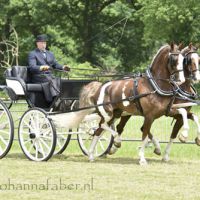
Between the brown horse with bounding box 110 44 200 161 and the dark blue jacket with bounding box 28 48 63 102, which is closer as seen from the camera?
the brown horse with bounding box 110 44 200 161

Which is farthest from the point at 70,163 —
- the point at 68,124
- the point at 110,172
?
the point at 110,172

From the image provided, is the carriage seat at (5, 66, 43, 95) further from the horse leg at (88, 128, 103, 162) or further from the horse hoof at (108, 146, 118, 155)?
the horse hoof at (108, 146, 118, 155)

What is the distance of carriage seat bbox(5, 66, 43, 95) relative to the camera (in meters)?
12.7

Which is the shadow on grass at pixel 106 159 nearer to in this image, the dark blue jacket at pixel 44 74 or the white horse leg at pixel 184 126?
the white horse leg at pixel 184 126

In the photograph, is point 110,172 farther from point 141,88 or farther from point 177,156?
point 177,156

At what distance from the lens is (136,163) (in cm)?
1188

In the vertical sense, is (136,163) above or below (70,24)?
below

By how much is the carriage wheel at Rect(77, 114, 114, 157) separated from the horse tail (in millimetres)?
446

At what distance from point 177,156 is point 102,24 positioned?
37.0 meters

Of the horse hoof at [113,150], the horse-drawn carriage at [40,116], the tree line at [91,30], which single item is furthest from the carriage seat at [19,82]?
the tree line at [91,30]

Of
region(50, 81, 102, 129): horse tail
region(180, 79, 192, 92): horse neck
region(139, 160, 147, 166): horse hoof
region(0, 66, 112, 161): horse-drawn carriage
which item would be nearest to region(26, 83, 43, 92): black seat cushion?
region(0, 66, 112, 161): horse-drawn carriage

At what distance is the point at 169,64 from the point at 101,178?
8.62ft

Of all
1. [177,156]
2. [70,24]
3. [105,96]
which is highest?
[70,24]

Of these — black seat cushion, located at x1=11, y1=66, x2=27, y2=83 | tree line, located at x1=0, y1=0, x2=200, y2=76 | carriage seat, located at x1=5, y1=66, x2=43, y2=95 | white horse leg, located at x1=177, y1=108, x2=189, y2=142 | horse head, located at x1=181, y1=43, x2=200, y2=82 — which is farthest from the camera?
tree line, located at x1=0, y1=0, x2=200, y2=76
